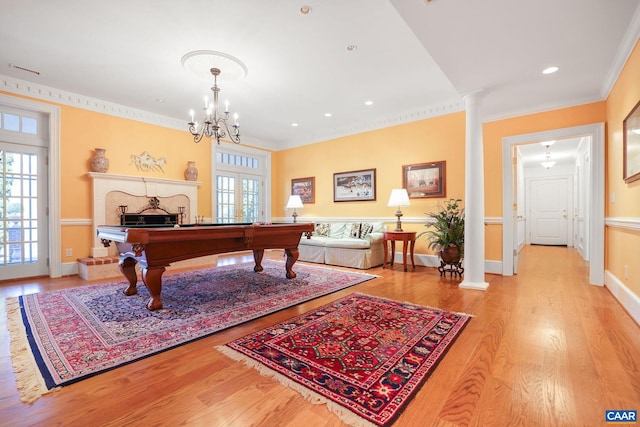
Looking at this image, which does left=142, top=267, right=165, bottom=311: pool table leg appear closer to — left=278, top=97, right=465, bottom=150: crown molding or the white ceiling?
the white ceiling

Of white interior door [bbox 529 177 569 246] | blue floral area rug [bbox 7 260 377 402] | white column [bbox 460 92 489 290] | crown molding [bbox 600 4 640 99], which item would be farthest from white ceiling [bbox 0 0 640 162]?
white interior door [bbox 529 177 569 246]

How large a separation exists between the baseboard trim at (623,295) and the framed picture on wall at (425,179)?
2259 millimetres

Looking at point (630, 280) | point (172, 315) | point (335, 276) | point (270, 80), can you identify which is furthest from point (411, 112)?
point (172, 315)

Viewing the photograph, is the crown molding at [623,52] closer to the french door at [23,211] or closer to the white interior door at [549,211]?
the white interior door at [549,211]

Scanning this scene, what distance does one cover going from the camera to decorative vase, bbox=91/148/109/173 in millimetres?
4547

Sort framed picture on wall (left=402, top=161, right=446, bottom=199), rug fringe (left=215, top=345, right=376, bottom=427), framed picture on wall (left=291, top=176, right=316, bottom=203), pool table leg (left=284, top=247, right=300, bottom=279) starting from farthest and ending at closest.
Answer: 1. framed picture on wall (left=291, top=176, right=316, bottom=203)
2. framed picture on wall (left=402, top=161, right=446, bottom=199)
3. pool table leg (left=284, top=247, right=300, bottom=279)
4. rug fringe (left=215, top=345, right=376, bottom=427)

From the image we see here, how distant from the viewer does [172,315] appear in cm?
252

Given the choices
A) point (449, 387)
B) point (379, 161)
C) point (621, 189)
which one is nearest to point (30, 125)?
point (379, 161)

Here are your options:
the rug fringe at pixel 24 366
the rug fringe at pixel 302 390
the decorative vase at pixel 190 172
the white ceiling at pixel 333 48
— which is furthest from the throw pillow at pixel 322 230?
the rug fringe at pixel 24 366

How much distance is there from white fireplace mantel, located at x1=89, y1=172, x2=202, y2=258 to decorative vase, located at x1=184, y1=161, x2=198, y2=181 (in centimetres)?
12

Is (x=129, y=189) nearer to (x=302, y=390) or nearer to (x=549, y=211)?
(x=302, y=390)

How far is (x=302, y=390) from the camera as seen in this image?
146 cm

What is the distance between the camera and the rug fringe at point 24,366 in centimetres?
144

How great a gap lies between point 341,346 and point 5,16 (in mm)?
4168
